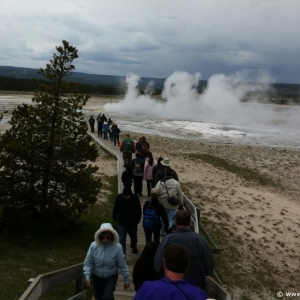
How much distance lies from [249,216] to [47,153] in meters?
8.20

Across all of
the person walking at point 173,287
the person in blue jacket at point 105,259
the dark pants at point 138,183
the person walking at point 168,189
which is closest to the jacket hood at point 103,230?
the person in blue jacket at point 105,259

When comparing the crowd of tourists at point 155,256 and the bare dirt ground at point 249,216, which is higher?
the crowd of tourists at point 155,256

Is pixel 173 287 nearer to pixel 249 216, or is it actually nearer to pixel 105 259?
pixel 105 259

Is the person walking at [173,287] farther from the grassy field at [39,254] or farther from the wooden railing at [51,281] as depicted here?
the grassy field at [39,254]

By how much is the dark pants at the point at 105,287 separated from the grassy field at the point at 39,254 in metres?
1.85

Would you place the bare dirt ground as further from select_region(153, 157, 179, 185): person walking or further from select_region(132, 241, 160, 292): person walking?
select_region(132, 241, 160, 292): person walking

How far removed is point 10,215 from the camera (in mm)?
9555

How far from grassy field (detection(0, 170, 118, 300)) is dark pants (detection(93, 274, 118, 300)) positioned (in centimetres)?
185

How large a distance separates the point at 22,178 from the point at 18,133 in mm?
1202

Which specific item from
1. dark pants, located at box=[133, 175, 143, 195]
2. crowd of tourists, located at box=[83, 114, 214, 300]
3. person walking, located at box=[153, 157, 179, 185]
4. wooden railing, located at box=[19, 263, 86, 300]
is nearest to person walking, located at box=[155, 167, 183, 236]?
crowd of tourists, located at box=[83, 114, 214, 300]

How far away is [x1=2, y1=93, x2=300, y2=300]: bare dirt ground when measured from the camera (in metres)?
9.54

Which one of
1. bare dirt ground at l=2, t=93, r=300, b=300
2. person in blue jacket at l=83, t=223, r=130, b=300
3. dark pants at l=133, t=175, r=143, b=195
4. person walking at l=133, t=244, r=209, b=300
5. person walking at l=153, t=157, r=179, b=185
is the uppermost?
person walking at l=133, t=244, r=209, b=300

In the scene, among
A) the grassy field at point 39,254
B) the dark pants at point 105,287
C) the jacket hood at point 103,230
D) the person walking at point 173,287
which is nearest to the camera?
the person walking at point 173,287

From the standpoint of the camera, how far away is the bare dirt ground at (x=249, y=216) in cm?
954
